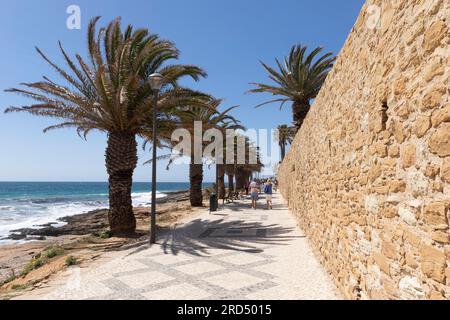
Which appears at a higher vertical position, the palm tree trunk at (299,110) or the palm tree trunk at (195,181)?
the palm tree trunk at (299,110)

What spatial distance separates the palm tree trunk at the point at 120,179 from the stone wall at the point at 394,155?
289 inches

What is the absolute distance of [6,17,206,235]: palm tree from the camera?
969 centimetres

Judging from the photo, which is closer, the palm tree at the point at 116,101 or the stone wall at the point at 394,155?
the stone wall at the point at 394,155

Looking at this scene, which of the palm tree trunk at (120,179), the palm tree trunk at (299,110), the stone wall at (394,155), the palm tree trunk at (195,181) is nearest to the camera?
the stone wall at (394,155)

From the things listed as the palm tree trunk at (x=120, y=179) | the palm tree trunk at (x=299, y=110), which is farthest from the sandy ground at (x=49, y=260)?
the palm tree trunk at (x=299, y=110)

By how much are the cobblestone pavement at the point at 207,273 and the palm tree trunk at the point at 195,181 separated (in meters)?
10.5

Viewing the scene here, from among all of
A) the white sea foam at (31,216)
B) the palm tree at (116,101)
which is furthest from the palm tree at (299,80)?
the white sea foam at (31,216)

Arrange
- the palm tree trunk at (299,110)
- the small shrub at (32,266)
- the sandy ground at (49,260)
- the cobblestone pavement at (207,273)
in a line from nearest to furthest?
the cobblestone pavement at (207,273) → the sandy ground at (49,260) → the small shrub at (32,266) → the palm tree trunk at (299,110)

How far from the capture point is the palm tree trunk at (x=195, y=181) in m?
19.2

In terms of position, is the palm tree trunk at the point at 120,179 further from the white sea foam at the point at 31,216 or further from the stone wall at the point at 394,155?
the white sea foam at the point at 31,216

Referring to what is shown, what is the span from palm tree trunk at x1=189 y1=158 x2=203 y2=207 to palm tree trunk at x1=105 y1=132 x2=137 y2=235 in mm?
8852

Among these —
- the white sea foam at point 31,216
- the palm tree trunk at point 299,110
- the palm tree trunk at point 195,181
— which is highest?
the palm tree trunk at point 299,110

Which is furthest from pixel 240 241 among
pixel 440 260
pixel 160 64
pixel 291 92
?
pixel 291 92

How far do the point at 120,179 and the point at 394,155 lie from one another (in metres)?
9.10
